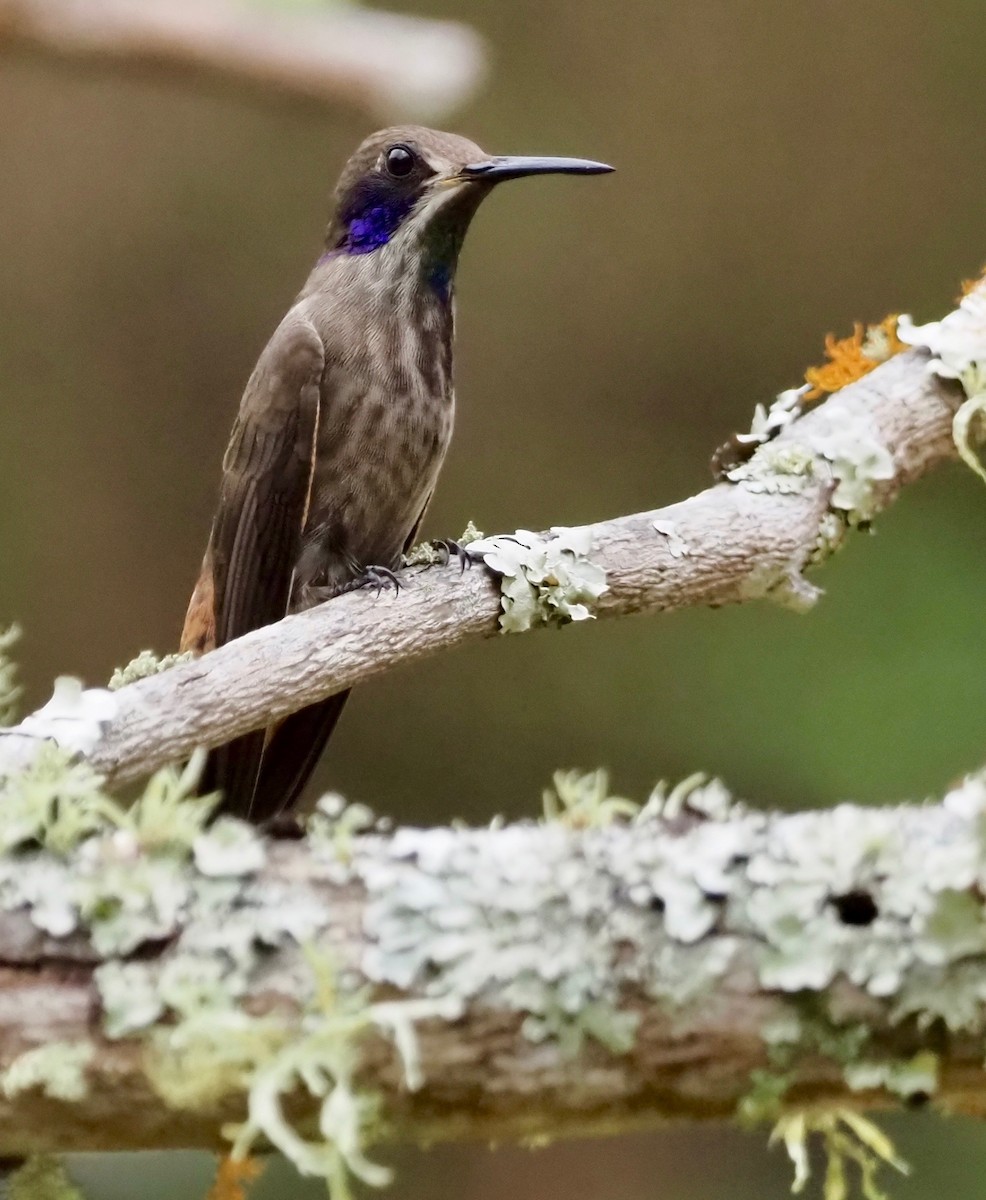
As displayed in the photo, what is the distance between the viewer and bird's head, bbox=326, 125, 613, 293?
5.14 feet

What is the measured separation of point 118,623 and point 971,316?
Answer: 1619mm

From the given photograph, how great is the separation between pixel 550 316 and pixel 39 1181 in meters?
1.92

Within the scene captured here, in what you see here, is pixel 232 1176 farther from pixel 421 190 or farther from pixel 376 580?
pixel 421 190

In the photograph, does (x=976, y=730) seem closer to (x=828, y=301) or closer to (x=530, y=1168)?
(x=828, y=301)

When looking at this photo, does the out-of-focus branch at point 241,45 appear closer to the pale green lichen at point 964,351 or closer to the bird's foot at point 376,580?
the bird's foot at point 376,580

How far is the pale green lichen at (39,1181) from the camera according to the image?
93 cm

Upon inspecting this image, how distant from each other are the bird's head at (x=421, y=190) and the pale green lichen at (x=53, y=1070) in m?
1.07

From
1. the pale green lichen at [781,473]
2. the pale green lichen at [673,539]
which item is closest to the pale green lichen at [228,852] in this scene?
the pale green lichen at [673,539]

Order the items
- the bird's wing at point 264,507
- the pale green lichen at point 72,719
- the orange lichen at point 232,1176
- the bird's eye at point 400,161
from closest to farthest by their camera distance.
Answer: the orange lichen at point 232,1176 < the pale green lichen at point 72,719 < the bird's wing at point 264,507 < the bird's eye at point 400,161

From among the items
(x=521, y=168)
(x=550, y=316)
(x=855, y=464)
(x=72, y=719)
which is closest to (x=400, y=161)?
(x=521, y=168)

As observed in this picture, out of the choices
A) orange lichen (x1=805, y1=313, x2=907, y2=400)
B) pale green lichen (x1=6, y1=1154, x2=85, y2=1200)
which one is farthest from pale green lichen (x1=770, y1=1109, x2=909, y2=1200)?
orange lichen (x1=805, y1=313, x2=907, y2=400)

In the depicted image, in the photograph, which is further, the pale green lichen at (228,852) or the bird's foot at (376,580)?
Answer: the bird's foot at (376,580)

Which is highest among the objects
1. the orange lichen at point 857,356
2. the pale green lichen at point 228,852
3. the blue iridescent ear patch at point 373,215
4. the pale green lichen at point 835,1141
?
the blue iridescent ear patch at point 373,215

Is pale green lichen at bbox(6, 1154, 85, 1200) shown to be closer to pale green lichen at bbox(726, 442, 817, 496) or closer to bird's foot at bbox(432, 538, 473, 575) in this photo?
bird's foot at bbox(432, 538, 473, 575)
